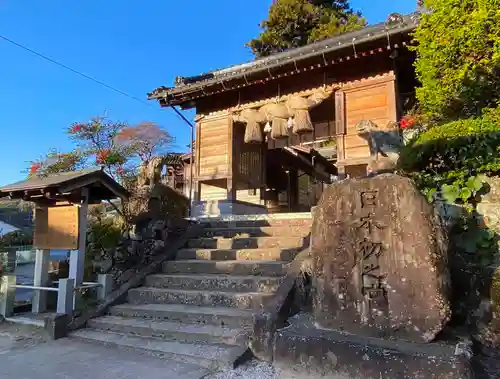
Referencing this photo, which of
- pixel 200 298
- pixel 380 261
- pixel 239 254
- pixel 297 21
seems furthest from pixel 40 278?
pixel 297 21

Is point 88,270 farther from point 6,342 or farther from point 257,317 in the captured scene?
point 257,317

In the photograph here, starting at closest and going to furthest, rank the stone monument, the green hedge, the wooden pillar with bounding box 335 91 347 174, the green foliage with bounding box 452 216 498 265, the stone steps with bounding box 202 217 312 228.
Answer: the stone monument
the green foliage with bounding box 452 216 498 265
the green hedge
the stone steps with bounding box 202 217 312 228
the wooden pillar with bounding box 335 91 347 174

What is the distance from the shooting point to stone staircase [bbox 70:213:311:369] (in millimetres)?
4070

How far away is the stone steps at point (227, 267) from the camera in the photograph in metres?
5.21

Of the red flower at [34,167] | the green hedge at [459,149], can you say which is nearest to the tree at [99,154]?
the red flower at [34,167]

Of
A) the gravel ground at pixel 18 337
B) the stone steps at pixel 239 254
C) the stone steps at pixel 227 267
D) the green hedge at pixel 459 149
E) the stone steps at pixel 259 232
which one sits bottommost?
the gravel ground at pixel 18 337

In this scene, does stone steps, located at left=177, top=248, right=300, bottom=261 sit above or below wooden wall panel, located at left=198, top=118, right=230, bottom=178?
below

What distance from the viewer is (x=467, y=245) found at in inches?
161

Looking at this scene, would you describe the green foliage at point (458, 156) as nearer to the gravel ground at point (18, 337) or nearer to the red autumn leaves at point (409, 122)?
the red autumn leaves at point (409, 122)

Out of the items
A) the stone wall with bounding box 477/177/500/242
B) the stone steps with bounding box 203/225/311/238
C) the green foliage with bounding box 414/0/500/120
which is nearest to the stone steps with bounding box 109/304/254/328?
the stone steps with bounding box 203/225/311/238

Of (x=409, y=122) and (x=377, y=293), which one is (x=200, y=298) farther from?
(x=409, y=122)

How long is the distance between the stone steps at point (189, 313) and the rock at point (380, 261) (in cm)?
118

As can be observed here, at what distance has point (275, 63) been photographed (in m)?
8.77

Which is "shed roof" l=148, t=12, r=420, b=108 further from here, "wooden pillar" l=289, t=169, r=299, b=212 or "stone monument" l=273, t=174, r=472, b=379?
"wooden pillar" l=289, t=169, r=299, b=212
